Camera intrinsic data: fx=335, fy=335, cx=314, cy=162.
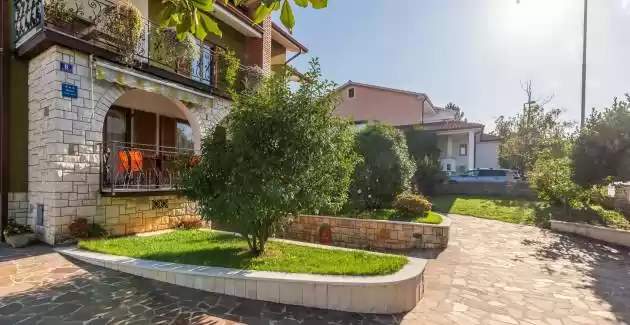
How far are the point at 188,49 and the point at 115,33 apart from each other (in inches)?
95.4

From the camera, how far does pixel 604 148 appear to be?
12250mm

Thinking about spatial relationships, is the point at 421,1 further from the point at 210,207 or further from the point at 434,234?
the point at 210,207

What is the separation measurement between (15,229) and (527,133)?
33.8 m

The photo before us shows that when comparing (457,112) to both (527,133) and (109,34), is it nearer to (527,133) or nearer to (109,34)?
(527,133)

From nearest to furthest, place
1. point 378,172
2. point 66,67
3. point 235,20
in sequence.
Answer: point 66,67, point 378,172, point 235,20

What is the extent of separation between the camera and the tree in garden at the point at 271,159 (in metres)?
6.51

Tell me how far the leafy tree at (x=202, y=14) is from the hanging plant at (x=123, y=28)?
8.53 m

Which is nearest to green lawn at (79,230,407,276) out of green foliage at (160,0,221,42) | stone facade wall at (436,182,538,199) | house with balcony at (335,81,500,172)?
green foliage at (160,0,221,42)

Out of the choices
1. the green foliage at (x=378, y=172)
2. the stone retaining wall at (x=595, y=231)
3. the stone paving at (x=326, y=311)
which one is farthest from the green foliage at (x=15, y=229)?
the stone retaining wall at (x=595, y=231)

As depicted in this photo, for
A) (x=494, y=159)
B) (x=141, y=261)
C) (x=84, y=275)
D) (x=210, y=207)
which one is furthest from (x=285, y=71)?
(x=494, y=159)

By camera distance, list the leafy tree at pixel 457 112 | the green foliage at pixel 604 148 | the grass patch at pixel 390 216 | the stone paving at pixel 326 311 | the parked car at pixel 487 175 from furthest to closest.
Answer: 1. the leafy tree at pixel 457 112
2. the parked car at pixel 487 175
3. the green foliage at pixel 604 148
4. the grass patch at pixel 390 216
5. the stone paving at pixel 326 311

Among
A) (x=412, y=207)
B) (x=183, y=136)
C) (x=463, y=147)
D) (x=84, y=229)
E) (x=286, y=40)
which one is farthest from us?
(x=463, y=147)

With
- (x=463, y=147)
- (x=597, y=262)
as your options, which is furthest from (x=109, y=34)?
(x=463, y=147)

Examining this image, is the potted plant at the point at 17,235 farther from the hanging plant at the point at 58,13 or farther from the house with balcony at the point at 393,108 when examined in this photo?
the house with balcony at the point at 393,108
